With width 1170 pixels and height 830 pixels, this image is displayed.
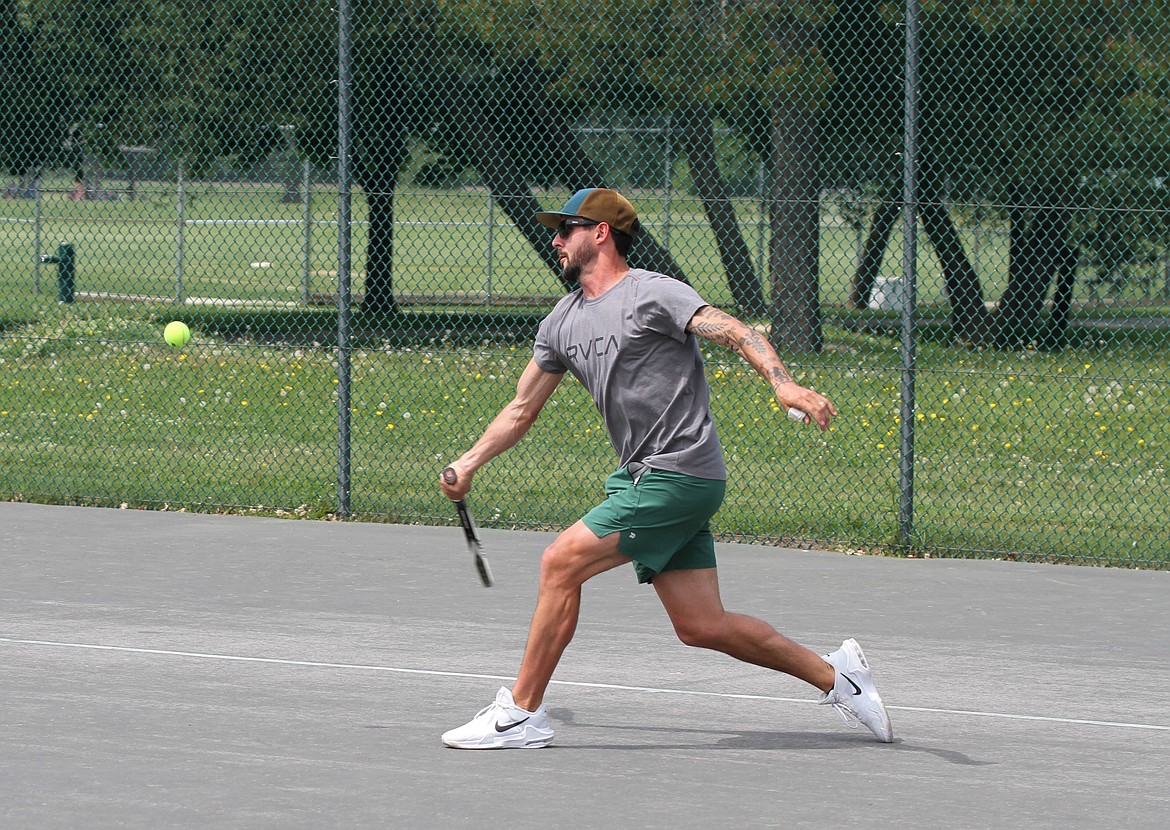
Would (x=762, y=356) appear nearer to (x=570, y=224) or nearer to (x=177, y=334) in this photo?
(x=570, y=224)

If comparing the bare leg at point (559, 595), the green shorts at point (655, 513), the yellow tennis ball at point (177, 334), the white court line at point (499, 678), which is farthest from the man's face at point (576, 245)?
the yellow tennis ball at point (177, 334)

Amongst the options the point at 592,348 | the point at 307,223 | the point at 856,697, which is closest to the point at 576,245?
the point at 592,348

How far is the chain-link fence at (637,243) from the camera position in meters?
11.0

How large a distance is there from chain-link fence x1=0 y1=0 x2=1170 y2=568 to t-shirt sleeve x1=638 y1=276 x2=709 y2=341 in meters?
3.80

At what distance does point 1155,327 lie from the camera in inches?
858

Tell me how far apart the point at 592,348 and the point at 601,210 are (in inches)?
17.7

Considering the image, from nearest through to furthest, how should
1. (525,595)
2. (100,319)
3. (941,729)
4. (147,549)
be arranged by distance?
(941,729), (525,595), (147,549), (100,319)

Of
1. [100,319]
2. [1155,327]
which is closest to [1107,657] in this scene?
[100,319]

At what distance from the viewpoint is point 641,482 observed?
5883 millimetres

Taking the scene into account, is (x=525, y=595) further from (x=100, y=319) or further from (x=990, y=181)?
(x=990, y=181)

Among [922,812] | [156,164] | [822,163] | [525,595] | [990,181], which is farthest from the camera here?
[156,164]

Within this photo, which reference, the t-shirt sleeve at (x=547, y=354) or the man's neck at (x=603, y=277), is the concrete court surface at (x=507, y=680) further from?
the man's neck at (x=603, y=277)

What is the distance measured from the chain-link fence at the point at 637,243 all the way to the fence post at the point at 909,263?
24mm

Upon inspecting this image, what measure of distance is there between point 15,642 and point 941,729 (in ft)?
12.2
